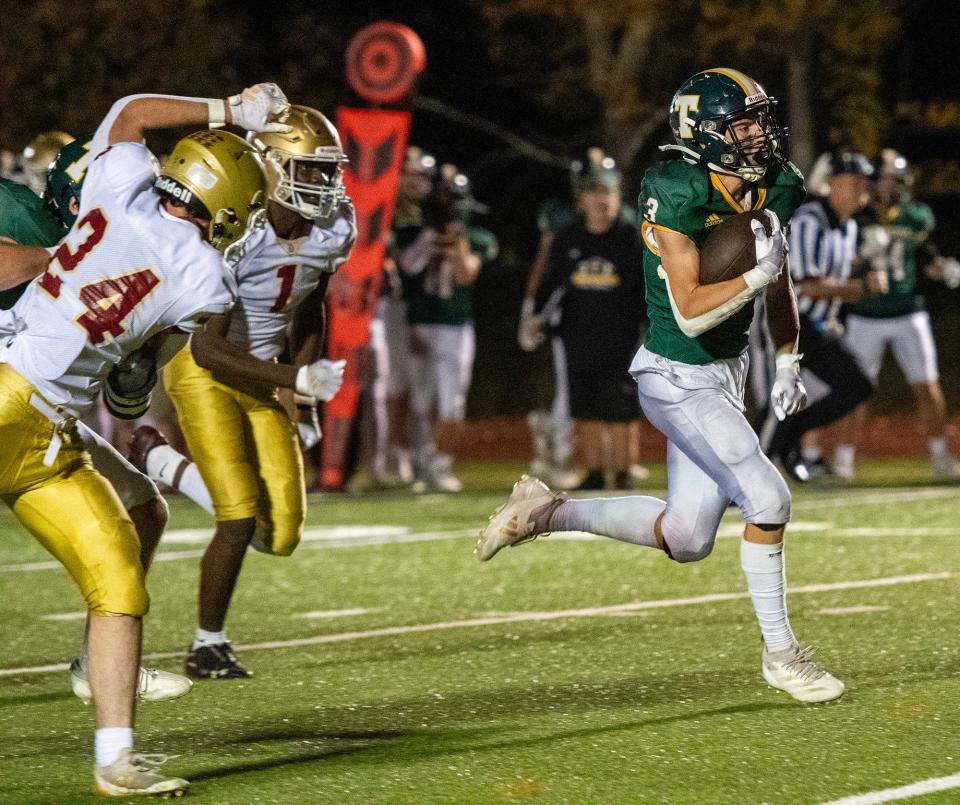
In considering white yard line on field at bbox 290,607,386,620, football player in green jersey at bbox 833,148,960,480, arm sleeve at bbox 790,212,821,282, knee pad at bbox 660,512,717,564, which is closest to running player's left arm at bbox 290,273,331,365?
white yard line on field at bbox 290,607,386,620

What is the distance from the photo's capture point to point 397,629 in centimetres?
718

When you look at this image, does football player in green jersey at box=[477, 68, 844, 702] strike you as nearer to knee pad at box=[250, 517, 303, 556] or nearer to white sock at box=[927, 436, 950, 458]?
knee pad at box=[250, 517, 303, 556]

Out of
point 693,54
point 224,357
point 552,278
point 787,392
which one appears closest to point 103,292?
point 224,357

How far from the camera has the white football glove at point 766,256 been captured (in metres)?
5.34

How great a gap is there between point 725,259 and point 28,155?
12.0ft

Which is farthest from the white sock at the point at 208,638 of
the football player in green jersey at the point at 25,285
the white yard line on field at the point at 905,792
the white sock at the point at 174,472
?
the white yard line on field at the point at 905,792

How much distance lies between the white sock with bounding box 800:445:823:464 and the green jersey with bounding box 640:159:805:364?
254 inches

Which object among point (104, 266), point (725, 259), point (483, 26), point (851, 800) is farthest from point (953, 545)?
point (483, 26)

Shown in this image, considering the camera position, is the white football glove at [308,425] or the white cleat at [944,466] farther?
the white cleat at [944,466]

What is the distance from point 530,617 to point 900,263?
5815mm

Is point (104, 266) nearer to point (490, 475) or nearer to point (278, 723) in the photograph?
point (278, 723)

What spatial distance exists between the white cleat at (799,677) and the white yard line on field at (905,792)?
860mm

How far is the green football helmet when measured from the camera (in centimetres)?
561

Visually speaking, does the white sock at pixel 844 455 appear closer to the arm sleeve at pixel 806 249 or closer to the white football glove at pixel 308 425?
the arm sleeve at pixel 806 249
